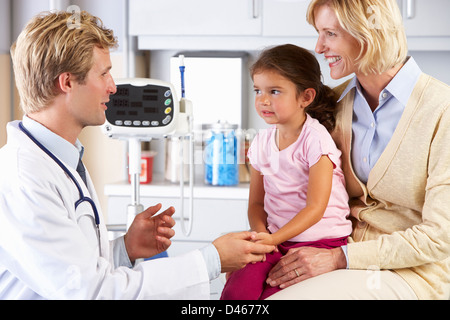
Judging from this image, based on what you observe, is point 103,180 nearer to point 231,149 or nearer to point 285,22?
point 231,149

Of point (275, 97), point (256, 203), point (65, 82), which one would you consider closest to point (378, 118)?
point (275, 97)

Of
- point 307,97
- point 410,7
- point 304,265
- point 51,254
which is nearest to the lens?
point 51,254

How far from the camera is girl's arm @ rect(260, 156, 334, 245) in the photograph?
4.13ft

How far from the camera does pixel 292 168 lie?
1387mm

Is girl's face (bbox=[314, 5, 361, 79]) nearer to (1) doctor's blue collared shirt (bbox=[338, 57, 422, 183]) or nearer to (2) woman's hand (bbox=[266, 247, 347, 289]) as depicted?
(1) doctor's blue collared shirt (bbox=[338, 57, 422, 183])

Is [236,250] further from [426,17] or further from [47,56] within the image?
[426,17]

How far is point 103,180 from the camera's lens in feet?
9.55

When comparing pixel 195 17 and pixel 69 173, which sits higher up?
pixel 195 17

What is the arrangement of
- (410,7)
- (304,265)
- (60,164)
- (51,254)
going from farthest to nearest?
1. (410,7)
2. (304,265)
3. (60,164)
4. (51,254)

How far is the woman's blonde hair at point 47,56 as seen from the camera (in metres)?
1.08

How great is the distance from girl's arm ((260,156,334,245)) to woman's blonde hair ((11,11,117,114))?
552 millimetres

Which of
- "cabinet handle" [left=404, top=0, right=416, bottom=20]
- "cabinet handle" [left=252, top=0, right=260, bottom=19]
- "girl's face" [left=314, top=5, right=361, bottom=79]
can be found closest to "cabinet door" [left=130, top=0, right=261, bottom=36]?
"cabinet handle" [left=252, top=0, right=260, bottom=19]

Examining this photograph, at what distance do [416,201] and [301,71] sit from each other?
433mm

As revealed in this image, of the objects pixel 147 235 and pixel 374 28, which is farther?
pixel 147 235
